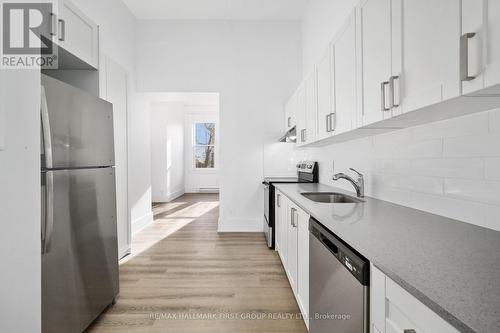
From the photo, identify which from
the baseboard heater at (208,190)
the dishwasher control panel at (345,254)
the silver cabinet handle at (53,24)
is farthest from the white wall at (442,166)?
the baseboard heater at (208,190)

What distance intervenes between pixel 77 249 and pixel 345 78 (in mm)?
1990

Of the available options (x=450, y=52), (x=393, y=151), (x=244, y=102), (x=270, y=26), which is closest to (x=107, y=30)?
(x=244, y=102)

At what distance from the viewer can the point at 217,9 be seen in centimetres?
406

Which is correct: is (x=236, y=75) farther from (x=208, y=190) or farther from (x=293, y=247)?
(x=208, y=190)

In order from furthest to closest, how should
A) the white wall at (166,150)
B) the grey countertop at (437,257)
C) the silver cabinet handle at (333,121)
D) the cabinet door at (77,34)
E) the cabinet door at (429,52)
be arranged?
1. the white wall at (166,150)
2. the silver cabinet handle at (333,121)
3. the cabinet door at (77,34)
4. the cabinet door at (429,52)
5. the grey countertop at (437,257)

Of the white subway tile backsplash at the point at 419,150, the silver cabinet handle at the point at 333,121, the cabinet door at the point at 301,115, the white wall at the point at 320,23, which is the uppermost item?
the white wall at the point at 320,23

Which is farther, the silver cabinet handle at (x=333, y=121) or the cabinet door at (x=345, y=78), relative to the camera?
the silver cabinet handle at (x=333, y=121)

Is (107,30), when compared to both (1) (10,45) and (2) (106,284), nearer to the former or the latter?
(1) (10,45)

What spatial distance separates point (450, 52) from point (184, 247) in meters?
3.34

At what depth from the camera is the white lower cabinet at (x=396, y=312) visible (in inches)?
23.9

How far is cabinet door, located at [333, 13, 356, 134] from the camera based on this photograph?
163 cm

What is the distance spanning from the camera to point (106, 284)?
2025mm

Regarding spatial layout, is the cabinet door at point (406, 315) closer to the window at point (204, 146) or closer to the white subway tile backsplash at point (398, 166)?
the white subway tile backsplash at point (398, 166)

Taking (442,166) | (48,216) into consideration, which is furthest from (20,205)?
(442,166)
